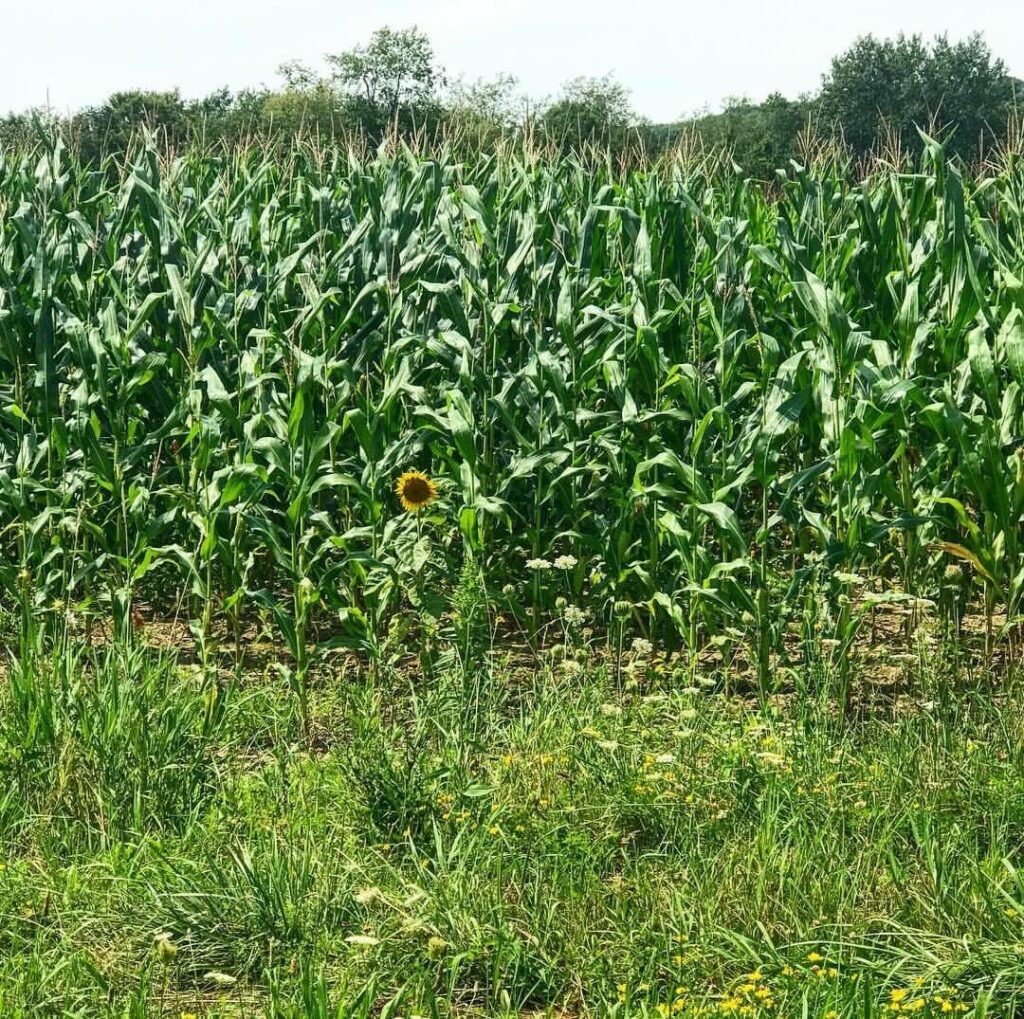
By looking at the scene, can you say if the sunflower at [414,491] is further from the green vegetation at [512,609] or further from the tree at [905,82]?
the tree at [905,82]

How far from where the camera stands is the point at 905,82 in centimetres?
7125

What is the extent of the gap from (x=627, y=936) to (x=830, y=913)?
1.89 feet

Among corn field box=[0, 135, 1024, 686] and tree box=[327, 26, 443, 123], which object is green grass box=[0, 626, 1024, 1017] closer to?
corn field box=[0, 135, 1024, 686]

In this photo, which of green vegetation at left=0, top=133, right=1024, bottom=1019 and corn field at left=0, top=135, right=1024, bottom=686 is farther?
corn field at left=0, top=135, right=1024, bottom=686

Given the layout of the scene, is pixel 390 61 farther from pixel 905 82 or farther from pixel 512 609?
pixel 512 609

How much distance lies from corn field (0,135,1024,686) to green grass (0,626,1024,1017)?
2.50 ft

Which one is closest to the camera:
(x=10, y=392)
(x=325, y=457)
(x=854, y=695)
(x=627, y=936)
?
(x=627, y=936)

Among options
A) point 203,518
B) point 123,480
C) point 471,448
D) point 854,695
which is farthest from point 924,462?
point 123,480

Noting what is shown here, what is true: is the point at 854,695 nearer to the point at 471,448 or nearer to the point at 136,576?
the point at 471,448

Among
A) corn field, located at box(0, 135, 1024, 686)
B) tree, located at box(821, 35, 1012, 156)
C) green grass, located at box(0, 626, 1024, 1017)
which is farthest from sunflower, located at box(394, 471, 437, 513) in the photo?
tree, located at box(821, 35, 1012, 156)

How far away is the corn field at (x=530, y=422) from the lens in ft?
19.5

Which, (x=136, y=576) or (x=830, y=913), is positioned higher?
(x=136, y=576)

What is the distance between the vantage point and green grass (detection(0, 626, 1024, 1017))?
3420 millimetres

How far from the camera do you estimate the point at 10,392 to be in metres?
7.42
